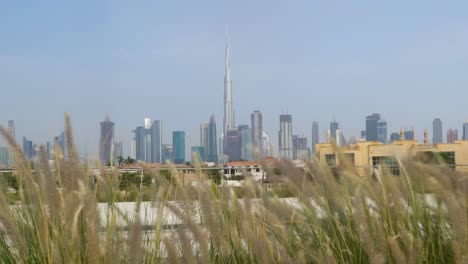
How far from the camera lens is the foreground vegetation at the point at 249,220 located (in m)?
1.49

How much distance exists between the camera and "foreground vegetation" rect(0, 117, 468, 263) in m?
1.49

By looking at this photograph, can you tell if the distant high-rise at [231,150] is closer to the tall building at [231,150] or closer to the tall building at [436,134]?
the tall building at [231,150]

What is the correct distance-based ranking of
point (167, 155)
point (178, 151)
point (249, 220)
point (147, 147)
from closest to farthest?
point (249, 220), point (167, 155), point (147, 147), point (178, 151)

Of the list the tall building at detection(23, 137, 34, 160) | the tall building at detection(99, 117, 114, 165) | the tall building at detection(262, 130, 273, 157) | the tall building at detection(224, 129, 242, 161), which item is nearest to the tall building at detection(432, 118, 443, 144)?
the tall building at detection(262, 130, 273, 157)

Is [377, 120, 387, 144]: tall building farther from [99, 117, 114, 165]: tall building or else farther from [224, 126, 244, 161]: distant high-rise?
[99, 117, 114, 165]: tall building

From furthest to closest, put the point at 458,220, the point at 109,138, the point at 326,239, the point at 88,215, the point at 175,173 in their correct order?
1. the point at 109,138
2. the point at 175,173
3. the point at 326,239
4. the point at 458,220
5. the point at 88,215

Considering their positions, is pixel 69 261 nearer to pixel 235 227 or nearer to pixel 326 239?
pixel 235 227

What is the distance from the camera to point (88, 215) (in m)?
1.39

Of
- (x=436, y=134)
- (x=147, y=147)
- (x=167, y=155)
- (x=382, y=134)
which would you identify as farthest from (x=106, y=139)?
(x=436, y=134)

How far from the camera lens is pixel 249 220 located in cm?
187

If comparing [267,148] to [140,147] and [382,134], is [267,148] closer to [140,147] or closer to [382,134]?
[140,147]

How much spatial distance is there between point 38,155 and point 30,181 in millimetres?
125

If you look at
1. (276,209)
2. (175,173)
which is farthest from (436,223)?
(175,173)

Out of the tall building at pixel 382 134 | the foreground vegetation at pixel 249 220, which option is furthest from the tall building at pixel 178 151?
the tall building at pixel 382 134
